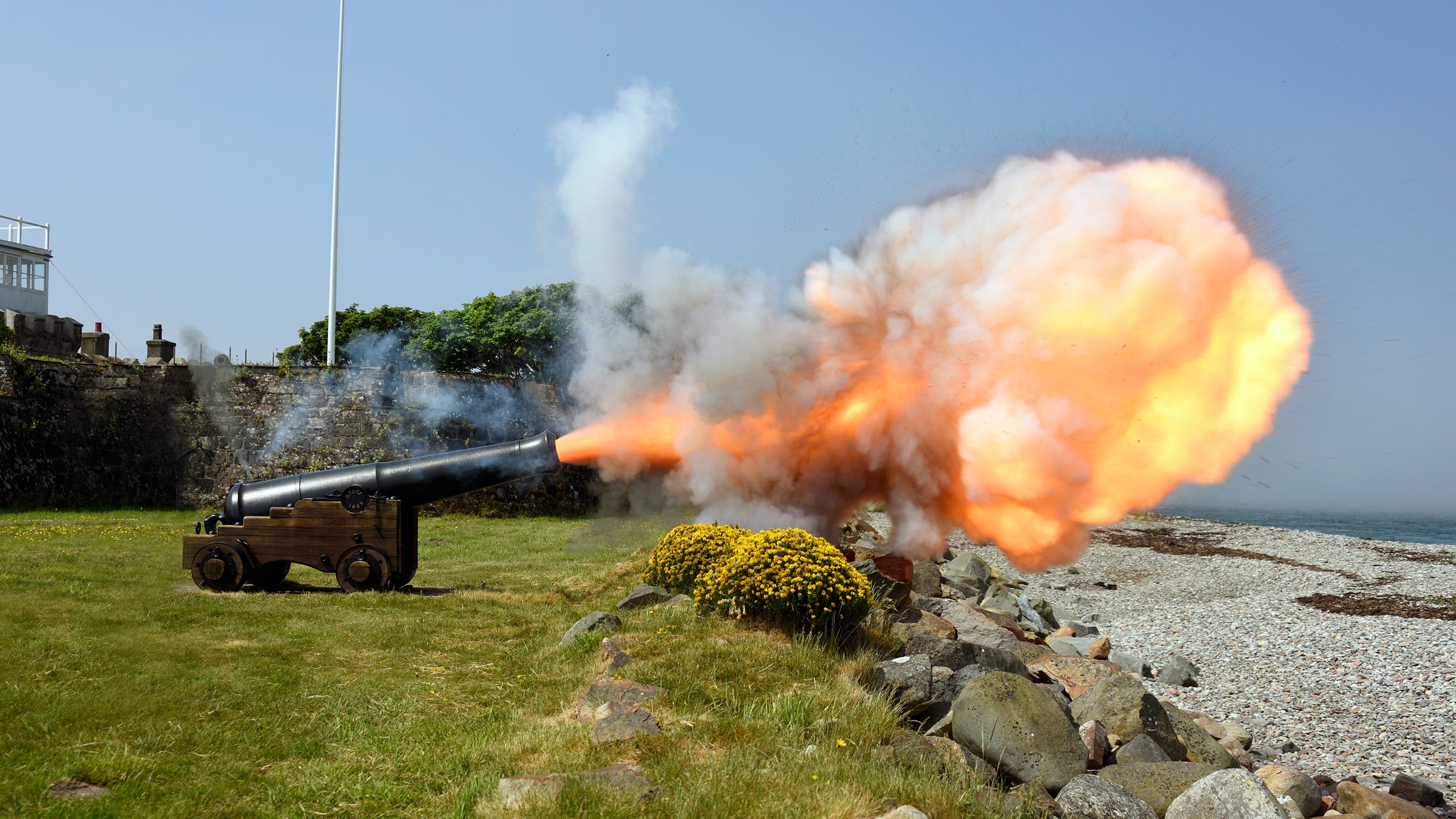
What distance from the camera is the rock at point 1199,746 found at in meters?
8.20

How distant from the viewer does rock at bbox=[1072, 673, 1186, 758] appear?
7836mm

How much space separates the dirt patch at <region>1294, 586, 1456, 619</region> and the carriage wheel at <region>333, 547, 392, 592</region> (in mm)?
19712

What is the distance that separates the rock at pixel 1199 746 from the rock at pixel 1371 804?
86 cm

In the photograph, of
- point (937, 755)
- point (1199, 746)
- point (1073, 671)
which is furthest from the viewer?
point (1073, 671)

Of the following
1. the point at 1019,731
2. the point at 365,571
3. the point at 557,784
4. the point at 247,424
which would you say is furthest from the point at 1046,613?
the point at 247,424

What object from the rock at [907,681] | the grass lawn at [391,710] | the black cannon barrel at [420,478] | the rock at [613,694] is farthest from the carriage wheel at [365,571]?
the rock at [907,681]

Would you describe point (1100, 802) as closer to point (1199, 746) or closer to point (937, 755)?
point (937, 755)

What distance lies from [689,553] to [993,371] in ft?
15.5

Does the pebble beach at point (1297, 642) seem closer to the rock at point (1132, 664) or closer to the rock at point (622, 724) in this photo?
the rock at point (1132, 664)

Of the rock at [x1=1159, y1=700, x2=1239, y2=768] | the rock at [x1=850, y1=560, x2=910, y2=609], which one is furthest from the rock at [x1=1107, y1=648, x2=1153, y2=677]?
the rock at [x1=1159, y1=700, x2=1239, y2=768]

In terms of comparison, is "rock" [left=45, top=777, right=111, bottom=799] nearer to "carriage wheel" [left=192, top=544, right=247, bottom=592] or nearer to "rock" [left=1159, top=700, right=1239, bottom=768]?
"carriage wheel" [left=192, top=544, right=247, bottom=592]

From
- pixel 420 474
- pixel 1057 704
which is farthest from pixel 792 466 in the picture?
pixel 1057 704

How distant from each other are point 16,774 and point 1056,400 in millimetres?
10507

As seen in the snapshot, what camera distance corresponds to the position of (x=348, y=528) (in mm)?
12438
